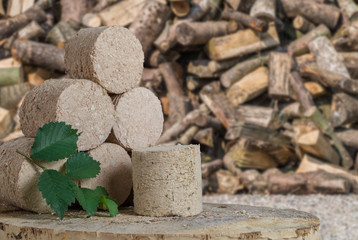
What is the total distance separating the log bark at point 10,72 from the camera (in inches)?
208

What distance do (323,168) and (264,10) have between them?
1683 millimetres

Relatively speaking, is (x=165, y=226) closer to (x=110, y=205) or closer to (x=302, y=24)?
(x=110, y=205)

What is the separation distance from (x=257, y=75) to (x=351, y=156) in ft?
4.05

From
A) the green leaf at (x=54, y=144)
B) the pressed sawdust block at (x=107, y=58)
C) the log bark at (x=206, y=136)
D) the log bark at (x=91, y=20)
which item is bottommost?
the log bark at (x=206, y=136)

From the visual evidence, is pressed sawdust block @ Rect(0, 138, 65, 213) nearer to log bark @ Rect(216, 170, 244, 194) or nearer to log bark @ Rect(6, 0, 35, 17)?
log bark @ Rect(216, 170, 244, 194)

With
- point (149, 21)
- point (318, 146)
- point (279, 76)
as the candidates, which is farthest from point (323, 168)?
point (149, 21)

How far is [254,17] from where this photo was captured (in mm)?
5184

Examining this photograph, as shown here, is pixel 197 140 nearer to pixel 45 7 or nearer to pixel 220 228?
pixel 45 7

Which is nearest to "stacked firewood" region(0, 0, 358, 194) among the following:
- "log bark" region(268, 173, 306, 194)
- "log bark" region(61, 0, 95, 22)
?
"log bark" region(268, 173, 306, 194)

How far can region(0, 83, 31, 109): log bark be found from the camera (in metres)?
5.34

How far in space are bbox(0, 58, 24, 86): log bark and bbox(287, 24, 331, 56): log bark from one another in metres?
2.85

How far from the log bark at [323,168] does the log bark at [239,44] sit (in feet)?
4.15

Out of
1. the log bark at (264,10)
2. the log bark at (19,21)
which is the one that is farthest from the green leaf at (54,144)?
the log bark at (19,21)

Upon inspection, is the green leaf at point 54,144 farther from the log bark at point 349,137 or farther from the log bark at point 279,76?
the log bark at point 349,137
